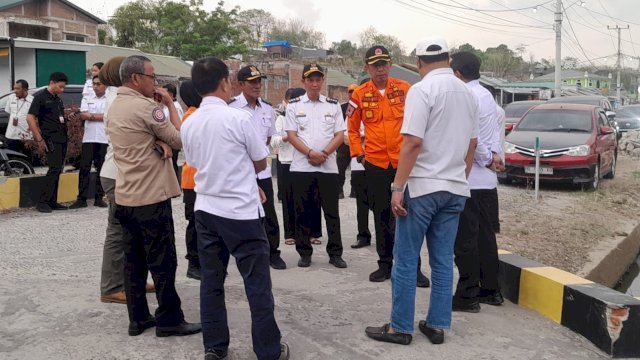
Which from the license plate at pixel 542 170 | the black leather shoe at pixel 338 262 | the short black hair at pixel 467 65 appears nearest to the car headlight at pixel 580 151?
the license plate at pixel 542 170

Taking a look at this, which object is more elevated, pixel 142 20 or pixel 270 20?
pixel 270 20

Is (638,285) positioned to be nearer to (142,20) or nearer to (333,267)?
(333,267)

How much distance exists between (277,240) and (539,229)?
14.2 ft

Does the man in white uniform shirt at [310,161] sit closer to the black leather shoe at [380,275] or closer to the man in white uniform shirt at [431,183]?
the black leather shoe at [380,275]

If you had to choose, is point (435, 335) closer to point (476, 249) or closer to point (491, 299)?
point (476, 249)

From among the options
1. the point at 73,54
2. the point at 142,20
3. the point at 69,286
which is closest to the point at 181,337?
the point at 69,286

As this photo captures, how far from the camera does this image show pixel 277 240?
601cm

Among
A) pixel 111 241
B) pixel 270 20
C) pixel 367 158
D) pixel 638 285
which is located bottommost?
pixel 638 285

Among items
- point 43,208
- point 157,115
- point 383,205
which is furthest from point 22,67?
point 157,115

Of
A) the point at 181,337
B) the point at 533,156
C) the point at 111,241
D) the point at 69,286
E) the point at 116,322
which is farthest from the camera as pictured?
the point at 533,156

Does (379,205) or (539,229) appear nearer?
(379,205)

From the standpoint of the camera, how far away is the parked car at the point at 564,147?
37.8 feet

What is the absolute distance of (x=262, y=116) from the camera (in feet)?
19.5

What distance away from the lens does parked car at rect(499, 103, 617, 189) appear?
11.5 m
